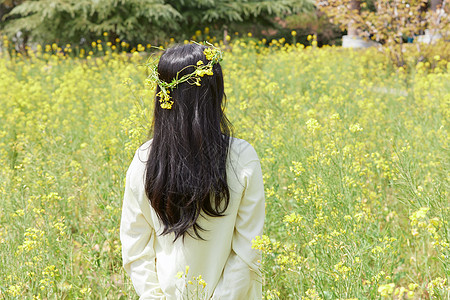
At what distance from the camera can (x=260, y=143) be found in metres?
3.78

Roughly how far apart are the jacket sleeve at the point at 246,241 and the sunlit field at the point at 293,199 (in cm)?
6

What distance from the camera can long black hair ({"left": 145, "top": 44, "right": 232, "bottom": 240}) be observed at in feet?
5.17

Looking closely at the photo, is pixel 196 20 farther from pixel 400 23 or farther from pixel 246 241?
pixel 246 241

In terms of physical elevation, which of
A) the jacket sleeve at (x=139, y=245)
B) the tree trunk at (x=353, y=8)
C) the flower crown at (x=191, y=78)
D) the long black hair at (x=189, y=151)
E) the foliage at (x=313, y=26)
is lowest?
the foliage at (x=313, y=26)

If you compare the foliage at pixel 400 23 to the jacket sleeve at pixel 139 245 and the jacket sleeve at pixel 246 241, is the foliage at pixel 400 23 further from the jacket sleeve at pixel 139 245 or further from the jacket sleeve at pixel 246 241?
the jacket sleeve at pixel 139 245

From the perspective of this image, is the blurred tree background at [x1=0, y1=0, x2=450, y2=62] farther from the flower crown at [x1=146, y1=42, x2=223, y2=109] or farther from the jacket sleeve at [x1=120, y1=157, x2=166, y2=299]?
the jacket sleeve at [x1=120, y1=157, x2=166, y2=299]

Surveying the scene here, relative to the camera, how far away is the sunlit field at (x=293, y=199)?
1.96m

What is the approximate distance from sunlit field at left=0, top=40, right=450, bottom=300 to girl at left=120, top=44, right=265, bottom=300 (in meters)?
0.15

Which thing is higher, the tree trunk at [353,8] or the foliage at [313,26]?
the tree trunk at [353,8]

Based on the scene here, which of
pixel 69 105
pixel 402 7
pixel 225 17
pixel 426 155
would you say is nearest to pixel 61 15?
pixel 225 17

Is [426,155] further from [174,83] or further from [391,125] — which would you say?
[174,83]

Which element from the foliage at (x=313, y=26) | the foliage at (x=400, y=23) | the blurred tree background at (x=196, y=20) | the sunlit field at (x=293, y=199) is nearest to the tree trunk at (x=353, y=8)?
the blurred tree background at (x=196, y=20)

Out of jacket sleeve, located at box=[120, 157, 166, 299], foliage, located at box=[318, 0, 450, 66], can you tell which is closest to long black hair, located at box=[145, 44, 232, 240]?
jacket sleeve, located at box=[120, 157, 166, 299]

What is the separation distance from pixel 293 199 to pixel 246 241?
1.73 metres
